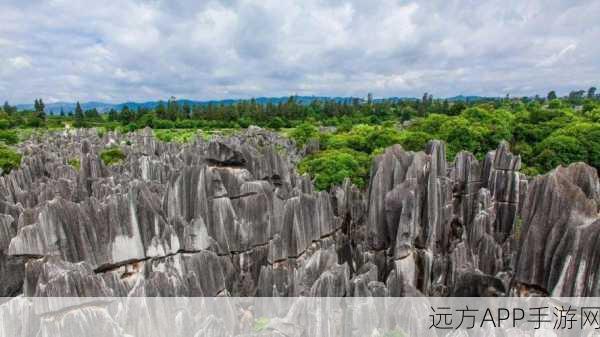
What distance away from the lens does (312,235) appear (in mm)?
18016

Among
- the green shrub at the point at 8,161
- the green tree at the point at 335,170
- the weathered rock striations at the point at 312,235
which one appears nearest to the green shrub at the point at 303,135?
the green tree at the point at 335,170

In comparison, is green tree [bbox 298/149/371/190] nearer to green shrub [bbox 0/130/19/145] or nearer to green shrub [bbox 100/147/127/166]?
green shrub [bbox 100/147/127/166]

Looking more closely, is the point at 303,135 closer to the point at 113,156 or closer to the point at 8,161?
the point at 113,156

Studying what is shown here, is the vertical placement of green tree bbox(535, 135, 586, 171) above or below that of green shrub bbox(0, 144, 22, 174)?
above

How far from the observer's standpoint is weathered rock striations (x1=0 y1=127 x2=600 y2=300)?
10.5 m

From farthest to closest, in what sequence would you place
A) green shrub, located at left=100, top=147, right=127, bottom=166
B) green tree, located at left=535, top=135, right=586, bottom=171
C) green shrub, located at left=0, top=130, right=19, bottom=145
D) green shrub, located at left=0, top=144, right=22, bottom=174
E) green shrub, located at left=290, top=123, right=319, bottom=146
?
green shrub, located at left=0, top=130, right=19, bottom=145 < green shrub, located at left=290, top=123, right=319, bottom=146 < green shrub, located at left=100, top=147, right=127, bottom=166 < green shrub, located at left=0, top=144, right=22, bottom=174 < green tree, located at left=535, top=135, right=586, bottom=171

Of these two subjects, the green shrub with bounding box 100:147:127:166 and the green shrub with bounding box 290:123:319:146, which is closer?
the green shrub with bounding box 100:147:127:166

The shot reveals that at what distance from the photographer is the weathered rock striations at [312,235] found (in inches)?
413

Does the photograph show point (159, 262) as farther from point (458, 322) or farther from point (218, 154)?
point (458, 322)

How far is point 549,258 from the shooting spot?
34.1 feet

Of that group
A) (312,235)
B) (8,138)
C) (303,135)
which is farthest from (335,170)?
(8,138)

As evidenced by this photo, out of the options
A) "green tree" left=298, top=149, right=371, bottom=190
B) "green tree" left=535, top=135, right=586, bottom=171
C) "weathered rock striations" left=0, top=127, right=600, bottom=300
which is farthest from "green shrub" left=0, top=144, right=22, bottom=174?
"green tree" left=535, top=135, right=586, bottom=171

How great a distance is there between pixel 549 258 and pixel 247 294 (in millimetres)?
10009

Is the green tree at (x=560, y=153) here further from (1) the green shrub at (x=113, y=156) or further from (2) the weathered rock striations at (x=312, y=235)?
(1) the green shrub at (x=113, y=156)
